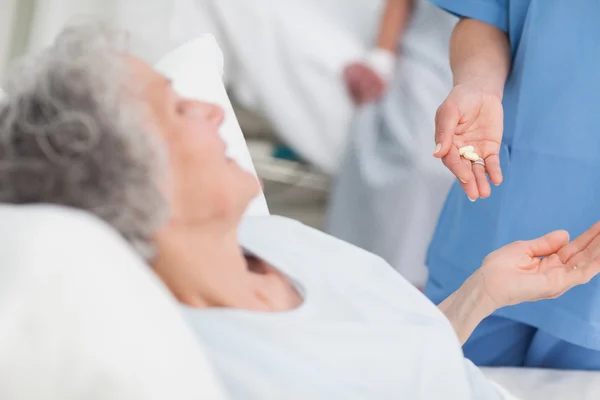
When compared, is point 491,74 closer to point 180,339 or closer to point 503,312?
point 503,312

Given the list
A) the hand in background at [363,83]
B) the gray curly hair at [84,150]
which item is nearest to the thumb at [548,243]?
the gray curly hair at [84,150]

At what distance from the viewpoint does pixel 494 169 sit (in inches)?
37.8

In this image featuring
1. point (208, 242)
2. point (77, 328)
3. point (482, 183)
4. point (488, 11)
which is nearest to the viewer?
point (77, 328)

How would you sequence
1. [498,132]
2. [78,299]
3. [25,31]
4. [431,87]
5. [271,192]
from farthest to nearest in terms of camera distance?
1. [271,192]
2. [25,31]
3. [431,87]
4. [498,132]
5. [78,299]

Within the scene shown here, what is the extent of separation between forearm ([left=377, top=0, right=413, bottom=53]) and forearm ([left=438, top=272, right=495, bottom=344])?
125 cm

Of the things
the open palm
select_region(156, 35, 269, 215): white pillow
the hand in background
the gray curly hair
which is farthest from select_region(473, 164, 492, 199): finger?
the hand in background

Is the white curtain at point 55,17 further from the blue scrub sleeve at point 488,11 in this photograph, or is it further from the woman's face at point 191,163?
the woman's face at point 191,163

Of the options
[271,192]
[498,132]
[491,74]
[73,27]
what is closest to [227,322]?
[73,27]

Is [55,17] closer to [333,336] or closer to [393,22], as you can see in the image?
[393,22]

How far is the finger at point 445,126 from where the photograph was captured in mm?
953

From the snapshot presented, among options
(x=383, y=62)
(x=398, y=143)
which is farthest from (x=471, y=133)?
(x=383, y=62)

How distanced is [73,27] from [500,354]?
0.77 metres

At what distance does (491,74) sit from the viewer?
1.10 m

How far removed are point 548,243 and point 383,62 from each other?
120 cm
